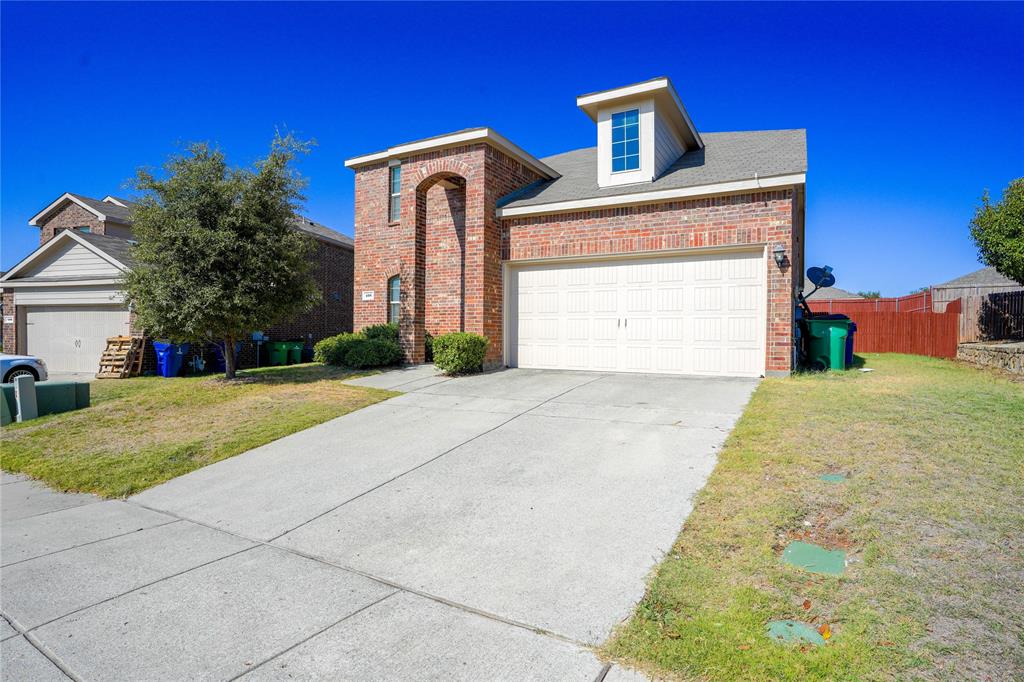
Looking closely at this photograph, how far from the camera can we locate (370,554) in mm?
3930

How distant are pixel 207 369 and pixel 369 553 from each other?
1437 centimetres

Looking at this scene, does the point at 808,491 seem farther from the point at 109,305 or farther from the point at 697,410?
the point at 109,305

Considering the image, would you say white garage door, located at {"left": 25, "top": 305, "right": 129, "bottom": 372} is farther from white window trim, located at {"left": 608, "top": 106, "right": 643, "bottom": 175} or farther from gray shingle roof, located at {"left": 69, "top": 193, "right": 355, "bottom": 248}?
white window trim, located at {"left": 608, "top": 106, "right": 643, "bottom": 175}

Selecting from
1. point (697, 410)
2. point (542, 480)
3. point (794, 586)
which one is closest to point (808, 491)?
point (794, 586)

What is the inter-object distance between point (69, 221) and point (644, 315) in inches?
1013

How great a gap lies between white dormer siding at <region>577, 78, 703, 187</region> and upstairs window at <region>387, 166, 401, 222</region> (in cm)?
513

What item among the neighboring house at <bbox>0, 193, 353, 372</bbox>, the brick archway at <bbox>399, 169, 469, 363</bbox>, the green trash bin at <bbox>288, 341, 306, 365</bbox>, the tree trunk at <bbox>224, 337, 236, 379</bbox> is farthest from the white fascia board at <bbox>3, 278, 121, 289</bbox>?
the brick archway at <bbox>399, 169, 469, 363</bbox>

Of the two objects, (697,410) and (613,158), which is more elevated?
(613,158)

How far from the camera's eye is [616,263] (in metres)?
11.1

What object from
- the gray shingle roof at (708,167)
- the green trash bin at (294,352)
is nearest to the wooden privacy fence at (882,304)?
the gray shingle roof at (708,167)

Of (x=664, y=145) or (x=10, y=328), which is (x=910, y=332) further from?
(x=10, y=328)

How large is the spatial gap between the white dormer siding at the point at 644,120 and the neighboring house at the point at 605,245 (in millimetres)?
31

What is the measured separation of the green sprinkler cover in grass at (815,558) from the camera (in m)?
3.25

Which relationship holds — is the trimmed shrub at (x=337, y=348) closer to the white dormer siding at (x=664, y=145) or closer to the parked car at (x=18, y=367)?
the parked car at (x=18, y=367)
